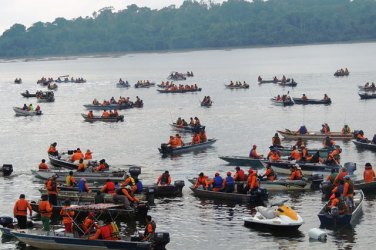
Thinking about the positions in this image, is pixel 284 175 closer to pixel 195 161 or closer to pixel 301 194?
pixel 301 194

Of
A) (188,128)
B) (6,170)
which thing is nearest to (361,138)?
(188,128)

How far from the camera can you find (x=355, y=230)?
125 feet

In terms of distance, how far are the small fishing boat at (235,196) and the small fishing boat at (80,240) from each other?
889 cm

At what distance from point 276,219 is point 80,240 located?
8.90 meters

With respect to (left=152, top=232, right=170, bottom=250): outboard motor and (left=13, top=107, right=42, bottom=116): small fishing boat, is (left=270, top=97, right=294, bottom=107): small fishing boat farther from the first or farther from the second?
(left=152, top=232, right=170, bottom=250): outboard motor

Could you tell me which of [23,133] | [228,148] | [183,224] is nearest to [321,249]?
[183,224]

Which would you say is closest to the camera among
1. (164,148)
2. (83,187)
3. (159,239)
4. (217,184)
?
(159,239)

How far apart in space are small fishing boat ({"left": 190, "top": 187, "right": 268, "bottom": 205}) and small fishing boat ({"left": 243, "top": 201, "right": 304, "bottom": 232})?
157 inches

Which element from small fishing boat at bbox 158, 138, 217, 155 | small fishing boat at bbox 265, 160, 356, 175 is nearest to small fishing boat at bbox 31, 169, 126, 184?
small fishing boat at bbox 265, 160, 356, 175

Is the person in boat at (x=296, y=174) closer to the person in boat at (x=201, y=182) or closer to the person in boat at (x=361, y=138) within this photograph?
the person in boat at (x=201, y=182)

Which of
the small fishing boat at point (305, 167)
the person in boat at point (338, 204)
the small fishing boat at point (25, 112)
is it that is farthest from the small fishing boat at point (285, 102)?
the person in boat at point (338, 204)

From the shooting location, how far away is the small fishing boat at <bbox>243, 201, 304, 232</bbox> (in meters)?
37.8

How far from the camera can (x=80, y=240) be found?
115 feet

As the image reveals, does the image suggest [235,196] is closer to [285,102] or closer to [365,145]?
[365,145]
